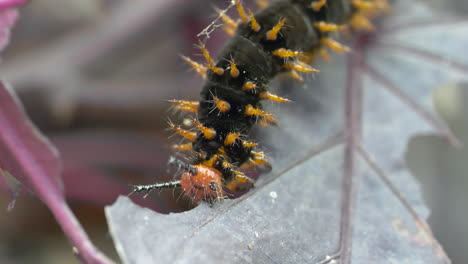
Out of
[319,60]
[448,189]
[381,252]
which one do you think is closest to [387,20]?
[319,60]

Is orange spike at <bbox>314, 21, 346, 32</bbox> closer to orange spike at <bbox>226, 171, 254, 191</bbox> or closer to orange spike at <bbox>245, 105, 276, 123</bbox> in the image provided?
orange spike at <bbox>245, 105, 276, 123</bbox>

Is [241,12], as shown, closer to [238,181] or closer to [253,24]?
[253,24]

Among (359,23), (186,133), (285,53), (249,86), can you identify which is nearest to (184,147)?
(186,133)

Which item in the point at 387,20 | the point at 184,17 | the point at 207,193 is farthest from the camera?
the point at 184,17

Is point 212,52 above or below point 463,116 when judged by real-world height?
above

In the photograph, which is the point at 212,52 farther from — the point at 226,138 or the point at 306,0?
the point at 226,138

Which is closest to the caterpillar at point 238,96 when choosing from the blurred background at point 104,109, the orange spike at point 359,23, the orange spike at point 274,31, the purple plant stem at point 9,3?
the orange spike at point 274,31

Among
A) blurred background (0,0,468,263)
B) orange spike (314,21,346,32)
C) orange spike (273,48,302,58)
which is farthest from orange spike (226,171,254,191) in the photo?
blurred background (0,0,468,263)
